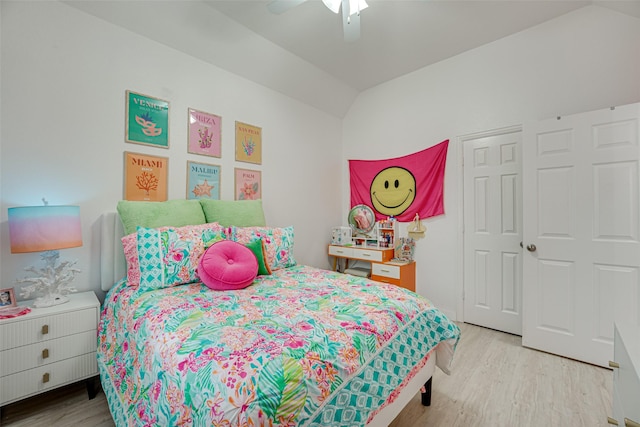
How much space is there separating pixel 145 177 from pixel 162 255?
850 millimetres

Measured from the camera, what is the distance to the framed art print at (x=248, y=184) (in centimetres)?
290

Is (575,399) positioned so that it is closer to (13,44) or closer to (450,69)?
(450,69)

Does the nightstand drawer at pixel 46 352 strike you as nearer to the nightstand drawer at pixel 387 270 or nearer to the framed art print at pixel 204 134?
the framed art print at pixel 204 134

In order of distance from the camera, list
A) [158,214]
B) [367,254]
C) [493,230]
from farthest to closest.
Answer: [367,254]
[493,230]
[158,214]

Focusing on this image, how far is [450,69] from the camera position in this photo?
3102 mm

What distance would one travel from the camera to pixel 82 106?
202cm

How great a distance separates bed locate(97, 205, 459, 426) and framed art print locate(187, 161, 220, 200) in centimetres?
68

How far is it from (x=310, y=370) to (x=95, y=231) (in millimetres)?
2018

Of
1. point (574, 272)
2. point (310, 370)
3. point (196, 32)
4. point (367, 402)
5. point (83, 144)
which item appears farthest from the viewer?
point (196, 32)

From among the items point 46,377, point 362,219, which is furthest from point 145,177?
point 362,219

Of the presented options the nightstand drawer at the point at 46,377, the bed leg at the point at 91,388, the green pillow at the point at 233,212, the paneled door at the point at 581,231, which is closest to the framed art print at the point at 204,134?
the green pillow at the point at 233,212

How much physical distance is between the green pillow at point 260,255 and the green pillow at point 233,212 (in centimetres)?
45

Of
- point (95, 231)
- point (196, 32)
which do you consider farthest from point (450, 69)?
point (95, 231)

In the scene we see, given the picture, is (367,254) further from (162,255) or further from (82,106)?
(82,106)
